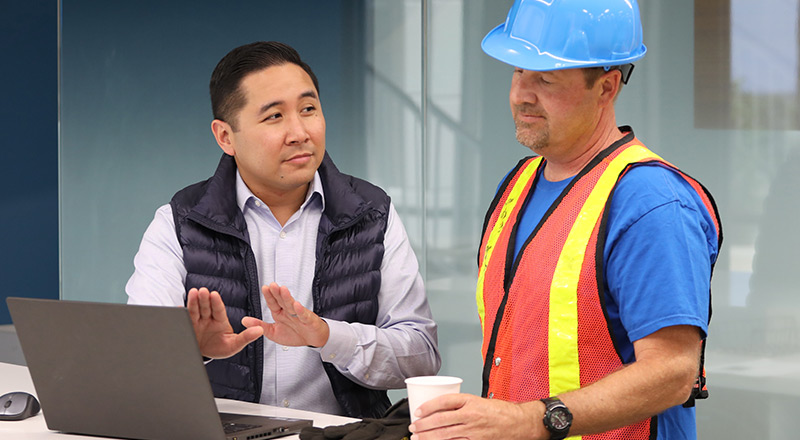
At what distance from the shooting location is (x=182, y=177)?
15.8ft

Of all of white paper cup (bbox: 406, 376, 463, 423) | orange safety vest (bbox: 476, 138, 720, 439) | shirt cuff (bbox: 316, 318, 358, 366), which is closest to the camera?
white paper cup (bbox: 406, 376, 463, 423)

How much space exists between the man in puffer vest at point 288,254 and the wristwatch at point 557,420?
0.78 meters

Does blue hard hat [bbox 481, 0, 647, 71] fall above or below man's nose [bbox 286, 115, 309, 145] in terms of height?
above

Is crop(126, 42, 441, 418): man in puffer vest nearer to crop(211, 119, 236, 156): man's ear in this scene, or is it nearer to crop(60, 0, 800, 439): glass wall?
crop(211, 119, 236, 156): man's ear

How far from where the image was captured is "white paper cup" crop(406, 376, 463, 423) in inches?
56.3

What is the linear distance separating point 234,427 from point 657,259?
874mm

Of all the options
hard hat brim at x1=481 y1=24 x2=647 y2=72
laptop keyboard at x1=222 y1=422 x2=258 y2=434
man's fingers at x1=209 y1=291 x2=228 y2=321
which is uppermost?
hard hat brim at x1=481 y1=24 x2=647 y2=72

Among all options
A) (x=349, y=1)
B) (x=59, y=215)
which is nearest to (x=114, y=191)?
(x=59, y=215)

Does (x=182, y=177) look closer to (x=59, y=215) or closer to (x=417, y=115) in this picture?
(x=59, y=215)

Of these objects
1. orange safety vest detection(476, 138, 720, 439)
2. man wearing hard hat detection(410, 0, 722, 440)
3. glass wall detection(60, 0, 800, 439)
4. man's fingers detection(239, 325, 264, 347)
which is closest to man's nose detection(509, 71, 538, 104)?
man wearing hard hat detection(410, 0, 722, 440)

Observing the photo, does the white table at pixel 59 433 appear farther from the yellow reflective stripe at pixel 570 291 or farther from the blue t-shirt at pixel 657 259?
the blue t-shirt at pixel 657 259

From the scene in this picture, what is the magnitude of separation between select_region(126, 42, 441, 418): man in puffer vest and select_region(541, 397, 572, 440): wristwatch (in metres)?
0.78

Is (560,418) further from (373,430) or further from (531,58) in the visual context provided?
(531,58)

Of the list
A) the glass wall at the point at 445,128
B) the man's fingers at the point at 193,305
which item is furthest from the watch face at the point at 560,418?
the glass wall at the point at 445,128
